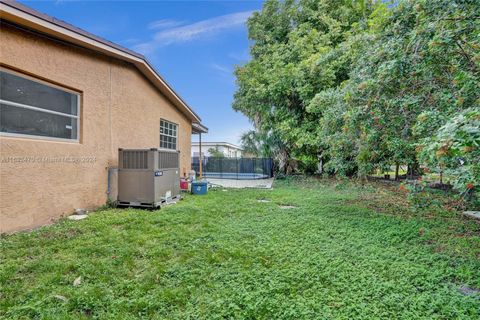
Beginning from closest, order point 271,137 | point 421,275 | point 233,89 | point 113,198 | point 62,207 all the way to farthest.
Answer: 1. point 421,275
2. point 62,207
3. point 113,198
4. point 271,137
5. point 233,89

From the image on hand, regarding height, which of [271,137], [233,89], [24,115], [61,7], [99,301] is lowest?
[99,301]

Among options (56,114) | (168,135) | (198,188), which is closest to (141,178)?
(56,114)

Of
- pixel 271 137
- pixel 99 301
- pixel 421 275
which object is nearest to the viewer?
pixel 99 301

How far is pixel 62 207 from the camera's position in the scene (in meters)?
4.96

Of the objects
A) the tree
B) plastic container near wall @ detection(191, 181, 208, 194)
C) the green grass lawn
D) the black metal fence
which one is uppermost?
the tree

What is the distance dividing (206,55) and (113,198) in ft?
34.1

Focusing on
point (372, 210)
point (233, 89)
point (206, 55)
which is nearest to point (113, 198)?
point (372, 210)

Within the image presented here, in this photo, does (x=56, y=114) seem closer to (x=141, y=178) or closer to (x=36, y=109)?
(x=36, y=109)

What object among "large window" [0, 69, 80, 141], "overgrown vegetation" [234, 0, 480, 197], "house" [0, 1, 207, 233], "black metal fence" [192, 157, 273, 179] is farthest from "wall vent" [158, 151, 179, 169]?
"black metal fence" [192, 157, 273, 179]

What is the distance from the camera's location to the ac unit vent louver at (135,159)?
20.1 feet

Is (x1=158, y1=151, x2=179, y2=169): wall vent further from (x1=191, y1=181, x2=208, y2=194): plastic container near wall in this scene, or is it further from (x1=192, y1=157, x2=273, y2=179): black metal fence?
(x1=192, y1=157, x2=273, y2=179): black metal fence

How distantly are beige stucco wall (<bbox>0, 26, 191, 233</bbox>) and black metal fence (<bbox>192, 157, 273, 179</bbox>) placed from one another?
9.83 m

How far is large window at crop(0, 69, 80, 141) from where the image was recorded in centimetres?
416

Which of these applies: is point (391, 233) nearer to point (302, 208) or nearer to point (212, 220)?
point (302, 208)
